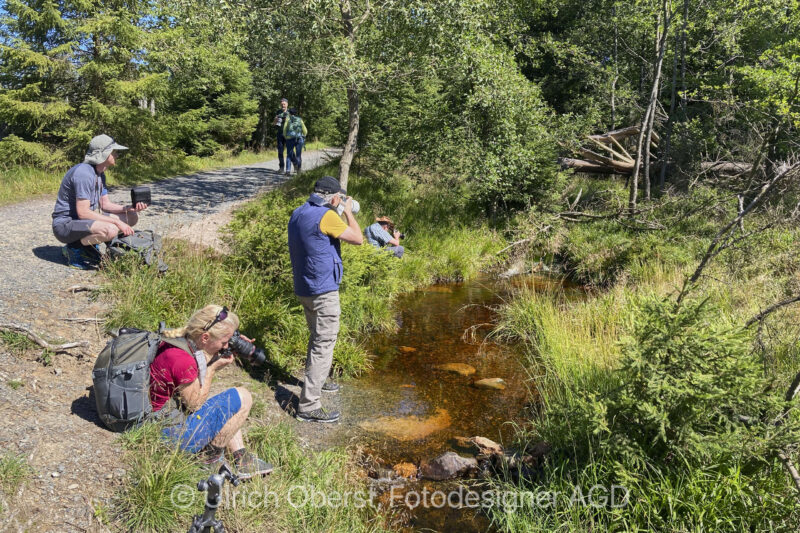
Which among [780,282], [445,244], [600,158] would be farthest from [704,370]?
[600,158]

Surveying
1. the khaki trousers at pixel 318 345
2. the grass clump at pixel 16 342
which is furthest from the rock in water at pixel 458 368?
the grass clump at pixel 16 342

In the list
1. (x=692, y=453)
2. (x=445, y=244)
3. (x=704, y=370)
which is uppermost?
(x=704, y=370)

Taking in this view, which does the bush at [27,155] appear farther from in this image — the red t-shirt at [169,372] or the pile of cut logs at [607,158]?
the pile of cut logs at [607,158]

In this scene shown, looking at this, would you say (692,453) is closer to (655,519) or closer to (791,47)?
(655,519)

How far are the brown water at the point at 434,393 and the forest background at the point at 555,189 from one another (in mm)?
352

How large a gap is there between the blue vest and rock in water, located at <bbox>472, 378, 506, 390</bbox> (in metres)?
2.34

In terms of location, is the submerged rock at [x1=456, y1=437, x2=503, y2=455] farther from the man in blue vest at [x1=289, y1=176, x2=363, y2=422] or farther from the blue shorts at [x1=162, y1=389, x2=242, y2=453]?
the blue shorts at [x1=162, y1=389, x2=242, y2=453]

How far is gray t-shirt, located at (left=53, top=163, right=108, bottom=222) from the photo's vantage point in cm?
594

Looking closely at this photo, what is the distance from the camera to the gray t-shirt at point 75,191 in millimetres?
5941

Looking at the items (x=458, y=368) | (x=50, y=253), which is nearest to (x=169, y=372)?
(x=458, y=368)

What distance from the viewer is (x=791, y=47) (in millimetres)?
13086

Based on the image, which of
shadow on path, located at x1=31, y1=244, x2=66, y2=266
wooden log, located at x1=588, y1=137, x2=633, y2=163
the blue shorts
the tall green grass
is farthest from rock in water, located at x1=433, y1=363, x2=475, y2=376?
wooden log, located at x1=588, y1=137, x2=633, y2=163

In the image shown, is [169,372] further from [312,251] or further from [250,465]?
[312,251]

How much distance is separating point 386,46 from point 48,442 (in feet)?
29.5
